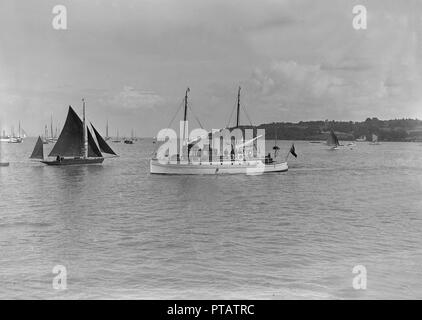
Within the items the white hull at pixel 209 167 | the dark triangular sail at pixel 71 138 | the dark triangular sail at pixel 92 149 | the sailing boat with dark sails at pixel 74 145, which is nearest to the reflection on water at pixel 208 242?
the white hull at pixel 209 167

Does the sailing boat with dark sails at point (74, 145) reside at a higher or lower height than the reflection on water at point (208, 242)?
higher

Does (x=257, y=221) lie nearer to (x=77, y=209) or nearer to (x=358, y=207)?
(x=358, y=207)

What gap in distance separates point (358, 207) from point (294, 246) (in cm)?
1678

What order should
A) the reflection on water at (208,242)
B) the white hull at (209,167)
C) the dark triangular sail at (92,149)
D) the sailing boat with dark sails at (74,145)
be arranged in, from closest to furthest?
1. the reflection on water at (208,242)
2. the white hull at (209,167)
3. the sailing boat with dark sails at (74,145)
4. the dark triangular sail at (92,149)

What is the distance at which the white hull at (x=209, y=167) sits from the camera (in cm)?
6131

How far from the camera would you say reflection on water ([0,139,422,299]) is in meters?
17.0

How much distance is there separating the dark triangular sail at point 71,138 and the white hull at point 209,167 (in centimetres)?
1385

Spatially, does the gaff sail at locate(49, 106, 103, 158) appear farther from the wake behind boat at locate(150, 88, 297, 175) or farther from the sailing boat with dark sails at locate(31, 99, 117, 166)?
the wake behind boat at locate(150, 88, 297, 175)

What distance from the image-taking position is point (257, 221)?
102 ft

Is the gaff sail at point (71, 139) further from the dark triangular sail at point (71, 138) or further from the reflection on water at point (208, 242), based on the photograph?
the reflection on water at point (208, 242)

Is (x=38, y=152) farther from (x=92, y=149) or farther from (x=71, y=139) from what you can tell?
(x=71, y=139)

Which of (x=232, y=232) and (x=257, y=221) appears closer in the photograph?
(x=232, y=232)

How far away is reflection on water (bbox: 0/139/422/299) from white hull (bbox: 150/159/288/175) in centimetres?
1219
